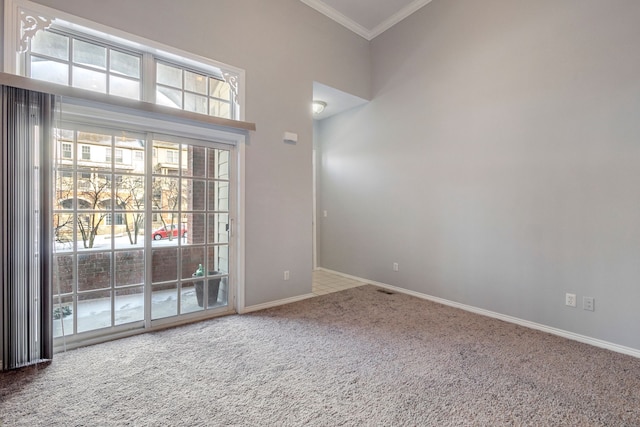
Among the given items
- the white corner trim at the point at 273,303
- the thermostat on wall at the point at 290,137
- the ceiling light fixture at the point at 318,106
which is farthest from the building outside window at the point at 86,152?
the ceiling light fixture at the point at 318,106

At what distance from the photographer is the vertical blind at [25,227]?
2057 millimetres

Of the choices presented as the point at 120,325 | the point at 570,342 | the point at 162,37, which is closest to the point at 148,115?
the point at 162,37

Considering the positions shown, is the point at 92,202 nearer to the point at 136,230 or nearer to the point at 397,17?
the point at 136,230

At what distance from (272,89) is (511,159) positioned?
282cm

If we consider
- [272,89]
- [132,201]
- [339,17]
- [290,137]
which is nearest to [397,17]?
[339,17]

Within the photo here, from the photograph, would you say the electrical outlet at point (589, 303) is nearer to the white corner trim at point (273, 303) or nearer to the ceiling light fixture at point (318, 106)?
the white corner trim at point (273, 303)

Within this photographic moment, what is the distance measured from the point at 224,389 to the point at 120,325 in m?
1.49

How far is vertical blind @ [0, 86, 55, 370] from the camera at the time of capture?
6.75 ft

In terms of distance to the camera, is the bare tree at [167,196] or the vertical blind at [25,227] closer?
the vertical blind at [25,227]

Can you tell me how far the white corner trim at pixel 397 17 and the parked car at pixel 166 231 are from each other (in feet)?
13.1

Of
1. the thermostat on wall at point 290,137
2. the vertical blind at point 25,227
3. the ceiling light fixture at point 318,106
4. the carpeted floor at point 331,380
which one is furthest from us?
the ceiling light fixture at point 318,106

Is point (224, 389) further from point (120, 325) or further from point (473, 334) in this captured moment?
point (473, 334)

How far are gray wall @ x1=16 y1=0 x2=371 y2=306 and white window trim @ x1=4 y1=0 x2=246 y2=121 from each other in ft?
0.24

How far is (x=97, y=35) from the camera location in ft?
8.21
